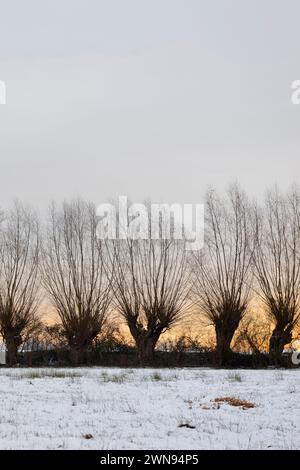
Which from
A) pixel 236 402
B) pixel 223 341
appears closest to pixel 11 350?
pixel 223 341

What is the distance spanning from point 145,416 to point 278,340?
67.0 ft

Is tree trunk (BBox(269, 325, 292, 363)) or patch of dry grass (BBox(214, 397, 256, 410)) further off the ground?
patch of dry grass (BBox(214, 397, 256, 410))

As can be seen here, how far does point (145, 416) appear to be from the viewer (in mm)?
9664

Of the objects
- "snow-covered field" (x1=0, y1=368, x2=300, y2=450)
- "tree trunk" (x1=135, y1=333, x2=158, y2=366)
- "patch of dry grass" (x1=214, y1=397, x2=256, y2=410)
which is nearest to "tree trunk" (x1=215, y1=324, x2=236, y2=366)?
"tree trunk" (x1=135, y1=333, x2=158, y2=366)

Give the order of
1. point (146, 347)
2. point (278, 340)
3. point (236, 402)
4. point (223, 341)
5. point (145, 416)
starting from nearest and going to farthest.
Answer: point (145, 416) → point (236, 402) → point (278, 340) → point (223, 341) → point (146, 347)

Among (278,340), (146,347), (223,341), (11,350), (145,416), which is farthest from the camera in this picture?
→ (11,350)

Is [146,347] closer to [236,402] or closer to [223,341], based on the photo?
[223,341]

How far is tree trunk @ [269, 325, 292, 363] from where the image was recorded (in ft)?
92.9

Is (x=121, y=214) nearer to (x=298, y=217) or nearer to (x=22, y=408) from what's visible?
(x=298, y=217)

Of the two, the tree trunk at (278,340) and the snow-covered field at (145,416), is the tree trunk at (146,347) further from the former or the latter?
the snow-covered field at (145,416)

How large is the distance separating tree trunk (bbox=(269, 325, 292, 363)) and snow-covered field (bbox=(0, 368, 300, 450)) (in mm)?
13643

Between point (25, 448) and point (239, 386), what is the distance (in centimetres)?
862

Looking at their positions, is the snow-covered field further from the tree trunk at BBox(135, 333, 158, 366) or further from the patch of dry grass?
the tree trunk at BBox(135, 333, 158, 366)

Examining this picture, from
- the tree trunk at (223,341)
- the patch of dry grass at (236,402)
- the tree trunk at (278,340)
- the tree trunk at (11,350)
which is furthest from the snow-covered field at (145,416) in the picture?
the tree trunk at (11,350)
